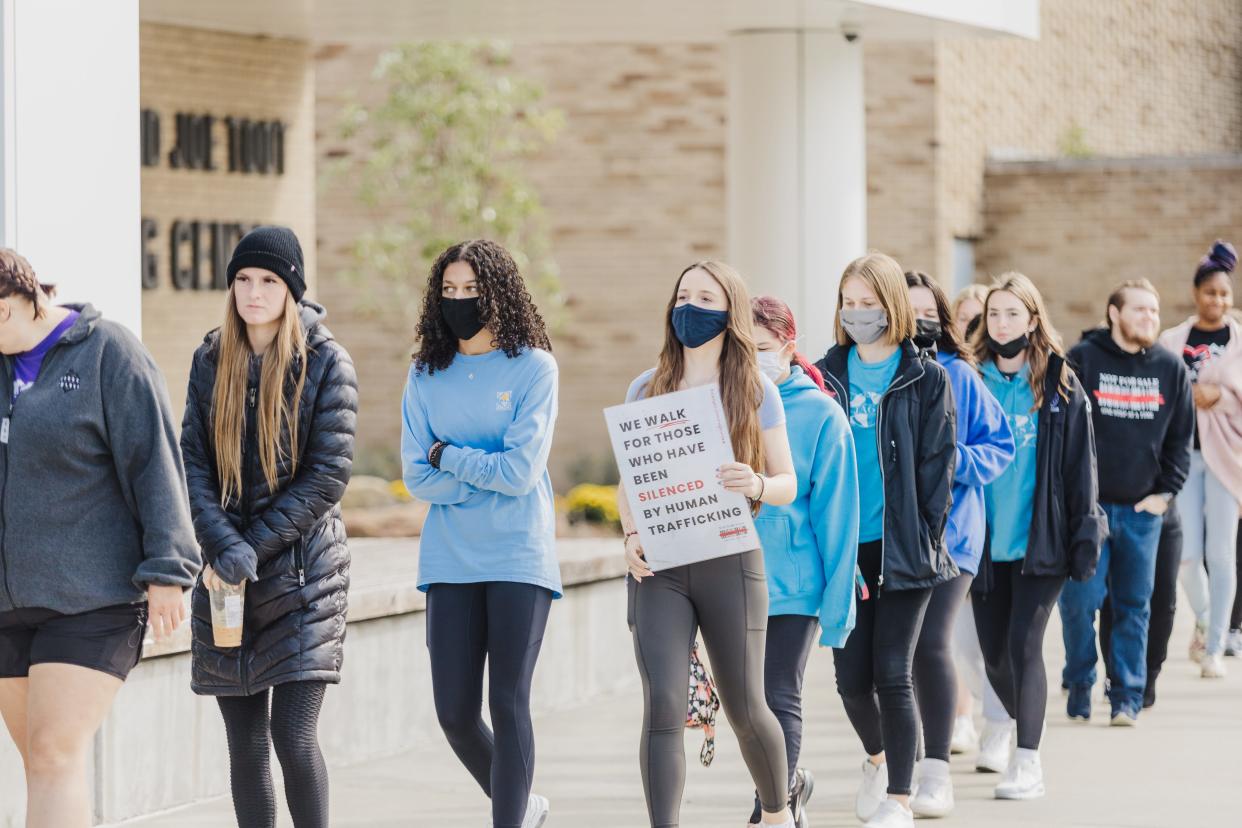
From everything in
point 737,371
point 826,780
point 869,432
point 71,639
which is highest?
point 737,371

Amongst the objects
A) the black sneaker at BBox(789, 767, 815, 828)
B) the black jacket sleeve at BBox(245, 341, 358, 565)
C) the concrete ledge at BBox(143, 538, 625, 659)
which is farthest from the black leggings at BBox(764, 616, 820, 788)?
A: the concrete ledge at BBox(143, 538, 625, 659)

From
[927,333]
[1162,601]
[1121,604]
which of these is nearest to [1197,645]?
[1162,601]

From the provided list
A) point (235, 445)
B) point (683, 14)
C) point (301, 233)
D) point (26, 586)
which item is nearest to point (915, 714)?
point (235, 445)

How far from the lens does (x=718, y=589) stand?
5.91m

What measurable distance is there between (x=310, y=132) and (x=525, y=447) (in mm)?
8602

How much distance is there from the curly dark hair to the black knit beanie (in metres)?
0.58

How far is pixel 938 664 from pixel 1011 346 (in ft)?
4.77

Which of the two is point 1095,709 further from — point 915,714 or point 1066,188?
point 1066,188

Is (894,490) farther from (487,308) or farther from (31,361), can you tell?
(31,361)

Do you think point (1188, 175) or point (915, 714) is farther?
point (1188, 175)

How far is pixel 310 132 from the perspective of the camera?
14195 millimetres

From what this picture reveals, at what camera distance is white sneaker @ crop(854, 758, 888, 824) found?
23.7 feet

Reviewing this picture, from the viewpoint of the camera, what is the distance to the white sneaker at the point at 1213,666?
424 inches

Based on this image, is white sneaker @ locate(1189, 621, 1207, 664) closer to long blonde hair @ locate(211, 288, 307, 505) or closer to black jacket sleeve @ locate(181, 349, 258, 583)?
long blonde hair @ locate(211, 288, 307, 505)
